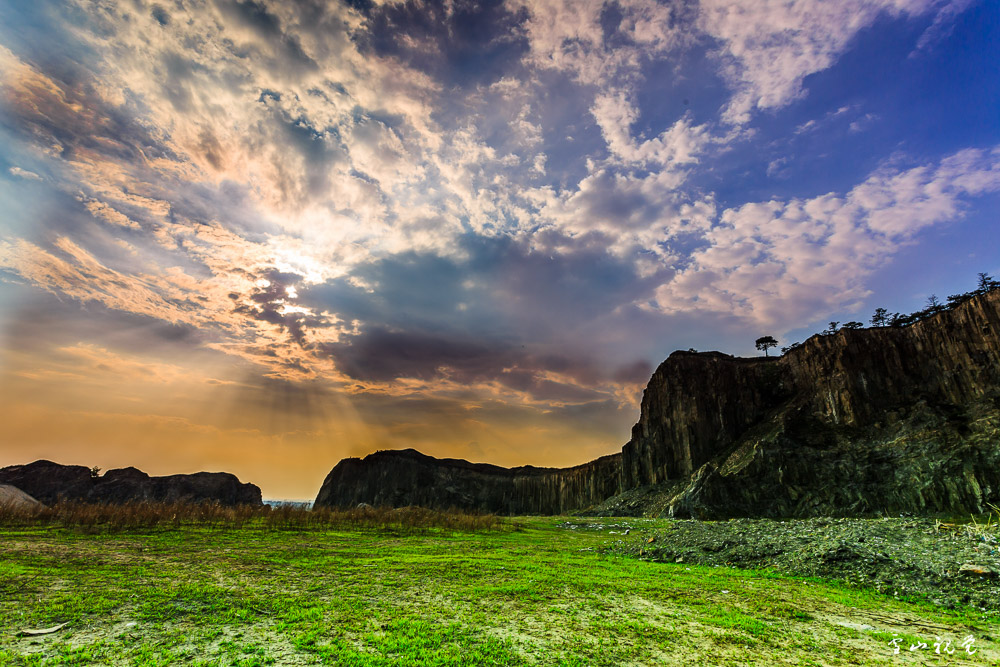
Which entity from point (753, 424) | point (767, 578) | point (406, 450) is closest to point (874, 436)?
point (753, 424)

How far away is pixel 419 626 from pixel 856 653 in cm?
880

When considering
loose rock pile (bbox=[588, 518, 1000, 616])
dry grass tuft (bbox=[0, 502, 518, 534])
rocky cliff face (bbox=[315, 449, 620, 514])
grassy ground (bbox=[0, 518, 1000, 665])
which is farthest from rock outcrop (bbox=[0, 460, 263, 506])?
loose rock pile (bbox=[588, 518, 1000, 616])

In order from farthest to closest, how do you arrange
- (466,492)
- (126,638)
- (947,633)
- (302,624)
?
(466,492) < (947,633) < (302,624) < (126,638)

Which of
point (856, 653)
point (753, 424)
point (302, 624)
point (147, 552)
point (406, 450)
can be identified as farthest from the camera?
point (406, 450)

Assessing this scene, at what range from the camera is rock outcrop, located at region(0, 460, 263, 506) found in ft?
296

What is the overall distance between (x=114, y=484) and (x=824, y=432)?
5854 inches

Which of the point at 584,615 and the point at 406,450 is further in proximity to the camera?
the point at 406,450

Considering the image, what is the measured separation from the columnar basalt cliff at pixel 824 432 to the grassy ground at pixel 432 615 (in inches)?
1890

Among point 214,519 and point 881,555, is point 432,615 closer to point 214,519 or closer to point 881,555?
point 881,555

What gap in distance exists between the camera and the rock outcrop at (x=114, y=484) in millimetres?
90125

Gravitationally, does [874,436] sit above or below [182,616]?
→ above

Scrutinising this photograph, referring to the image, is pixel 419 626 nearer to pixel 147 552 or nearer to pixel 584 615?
pixel 584 615

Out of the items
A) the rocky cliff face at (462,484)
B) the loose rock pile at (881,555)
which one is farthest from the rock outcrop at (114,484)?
the loose rock pile at (881,555)

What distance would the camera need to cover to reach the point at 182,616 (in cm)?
859
